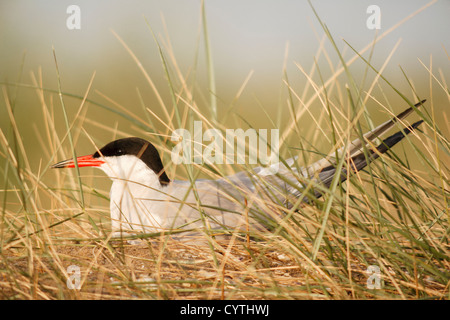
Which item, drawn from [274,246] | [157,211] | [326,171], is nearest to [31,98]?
[157,211]

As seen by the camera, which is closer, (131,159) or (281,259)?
(281,259)

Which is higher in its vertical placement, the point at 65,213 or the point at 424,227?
the point at 65,213

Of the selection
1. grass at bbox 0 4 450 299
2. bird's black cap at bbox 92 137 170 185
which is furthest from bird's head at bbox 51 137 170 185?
grass at bbox 0 4 450 299

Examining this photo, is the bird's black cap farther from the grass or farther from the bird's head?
the grass

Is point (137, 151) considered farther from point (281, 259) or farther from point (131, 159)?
point (281, 259)

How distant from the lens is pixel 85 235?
1.60 meters

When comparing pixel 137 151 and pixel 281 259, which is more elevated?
pixel 137 151

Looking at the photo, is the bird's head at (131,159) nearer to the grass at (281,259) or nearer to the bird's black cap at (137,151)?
the bird's black cap at (137,151)

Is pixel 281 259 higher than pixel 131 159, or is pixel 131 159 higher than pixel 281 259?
pixel 131 159

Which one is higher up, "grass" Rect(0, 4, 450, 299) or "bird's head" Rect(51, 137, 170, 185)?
"bird's head" Rect(51, 137, 170, 185)

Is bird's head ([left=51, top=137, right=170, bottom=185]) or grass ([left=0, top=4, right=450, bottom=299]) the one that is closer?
grass ([left=0, top=4, right=450, bottom=299])

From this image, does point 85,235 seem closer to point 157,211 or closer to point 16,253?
point 16,253

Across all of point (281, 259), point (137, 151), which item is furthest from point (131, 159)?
point (281, 259)
